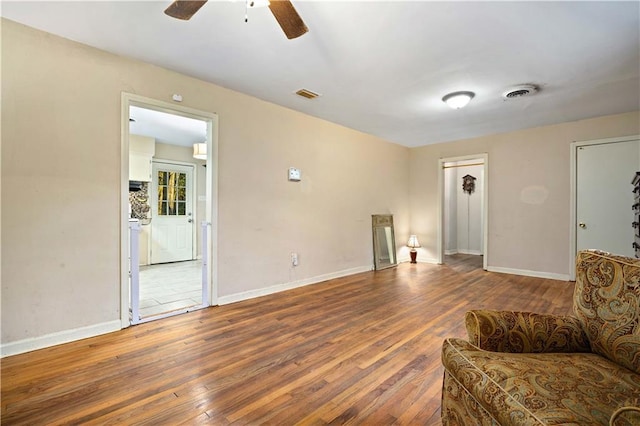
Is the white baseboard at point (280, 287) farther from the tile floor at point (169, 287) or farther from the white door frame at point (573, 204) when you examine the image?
the white door frame at point (573, 204)

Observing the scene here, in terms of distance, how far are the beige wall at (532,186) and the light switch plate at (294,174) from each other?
3510 millimetres

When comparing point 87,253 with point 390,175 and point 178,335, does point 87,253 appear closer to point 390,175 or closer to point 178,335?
point 178,335

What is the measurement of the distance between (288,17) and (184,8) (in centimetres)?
63


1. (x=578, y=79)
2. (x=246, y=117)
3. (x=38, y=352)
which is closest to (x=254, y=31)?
(x=246, y=117)

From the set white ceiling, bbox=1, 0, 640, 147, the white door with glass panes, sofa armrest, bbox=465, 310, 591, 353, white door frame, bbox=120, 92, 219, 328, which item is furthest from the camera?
the white door with glass panes

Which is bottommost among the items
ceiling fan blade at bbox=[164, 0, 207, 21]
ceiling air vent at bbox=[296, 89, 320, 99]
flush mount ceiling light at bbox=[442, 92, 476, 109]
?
ceiling fan blade at bbox=[164, 0, 207, 21]

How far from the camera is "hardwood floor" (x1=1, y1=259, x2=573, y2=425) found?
1532mm

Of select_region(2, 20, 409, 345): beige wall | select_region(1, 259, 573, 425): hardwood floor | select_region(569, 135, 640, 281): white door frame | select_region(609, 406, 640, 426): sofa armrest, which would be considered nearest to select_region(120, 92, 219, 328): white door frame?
select_region(2, 20, 409, 345): beige wall

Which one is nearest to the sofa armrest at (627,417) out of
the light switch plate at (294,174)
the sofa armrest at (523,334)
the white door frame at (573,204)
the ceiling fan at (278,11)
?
Answer: the sofa armrest at (523,334)

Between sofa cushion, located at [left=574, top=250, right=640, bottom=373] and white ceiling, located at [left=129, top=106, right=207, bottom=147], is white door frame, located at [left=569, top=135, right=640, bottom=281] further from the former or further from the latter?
white ceiling, located at [left=129, top=106, right=207, bottom=147]

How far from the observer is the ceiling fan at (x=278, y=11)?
166 cm

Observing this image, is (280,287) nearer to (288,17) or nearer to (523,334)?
(523,334)

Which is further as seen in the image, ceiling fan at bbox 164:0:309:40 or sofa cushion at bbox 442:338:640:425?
ceiling fan at bbox 164:0:309:40

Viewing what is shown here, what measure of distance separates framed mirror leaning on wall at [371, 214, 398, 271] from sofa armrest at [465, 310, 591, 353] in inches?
156
